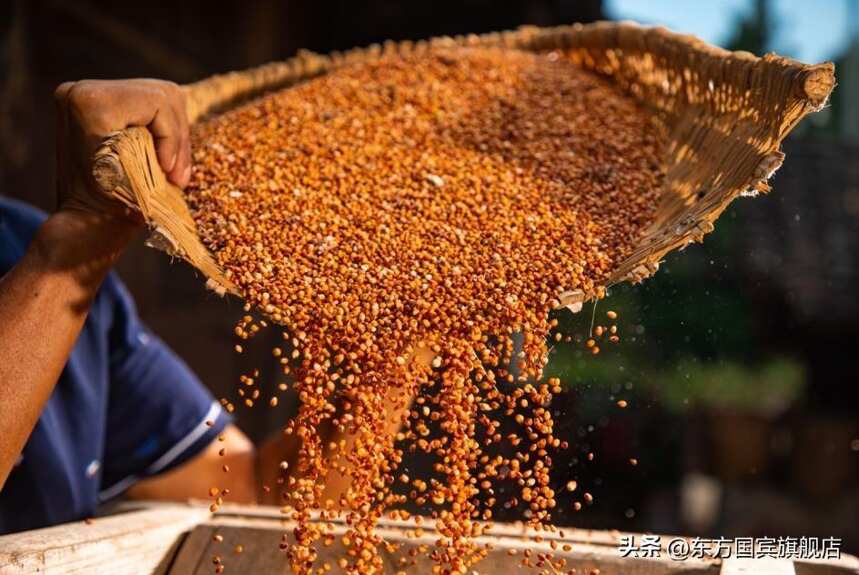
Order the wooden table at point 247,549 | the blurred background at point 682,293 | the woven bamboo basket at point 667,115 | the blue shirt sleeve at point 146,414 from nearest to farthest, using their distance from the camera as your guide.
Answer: the woven bamboo basket at point 667,115 < the wooden table at point 247,549 < the blue shirt sleeve at point 146,414 < the blurred background at point 682,293

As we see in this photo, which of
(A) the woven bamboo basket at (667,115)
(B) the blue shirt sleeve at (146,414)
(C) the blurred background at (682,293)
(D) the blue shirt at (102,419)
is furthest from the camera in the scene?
(C) the blurred background at (682,293)

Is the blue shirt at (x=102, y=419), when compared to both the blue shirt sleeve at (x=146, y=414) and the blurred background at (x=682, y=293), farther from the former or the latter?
the blurred background at (x=682, y=293)

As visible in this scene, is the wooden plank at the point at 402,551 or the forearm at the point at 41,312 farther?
the wooden plank at the point at 402,551

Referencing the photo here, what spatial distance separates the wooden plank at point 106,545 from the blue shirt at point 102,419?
25 centimetres

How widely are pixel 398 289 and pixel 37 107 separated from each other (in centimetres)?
287

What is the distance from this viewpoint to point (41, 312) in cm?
127

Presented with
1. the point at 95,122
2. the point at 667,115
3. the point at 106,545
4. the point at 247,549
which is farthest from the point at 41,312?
the point at 667,115

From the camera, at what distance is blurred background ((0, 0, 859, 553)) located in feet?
11.9

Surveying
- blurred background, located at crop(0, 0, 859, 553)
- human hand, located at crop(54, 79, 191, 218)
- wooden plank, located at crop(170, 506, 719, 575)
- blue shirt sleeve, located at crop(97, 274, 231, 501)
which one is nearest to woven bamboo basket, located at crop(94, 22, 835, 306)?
human hand, located at crop(54, 79, 191, 218)

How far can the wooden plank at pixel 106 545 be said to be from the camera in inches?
50.9

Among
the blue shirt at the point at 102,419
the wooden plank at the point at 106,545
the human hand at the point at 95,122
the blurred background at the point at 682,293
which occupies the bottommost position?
the wooden plank at the point at 106,545

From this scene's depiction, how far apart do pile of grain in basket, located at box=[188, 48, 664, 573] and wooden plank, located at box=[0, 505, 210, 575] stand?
26cm

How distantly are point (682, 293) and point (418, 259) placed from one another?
2.01 metres

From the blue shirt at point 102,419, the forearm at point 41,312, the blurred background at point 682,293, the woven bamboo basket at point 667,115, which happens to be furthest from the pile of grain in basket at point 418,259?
the blurred background at point 682,293
